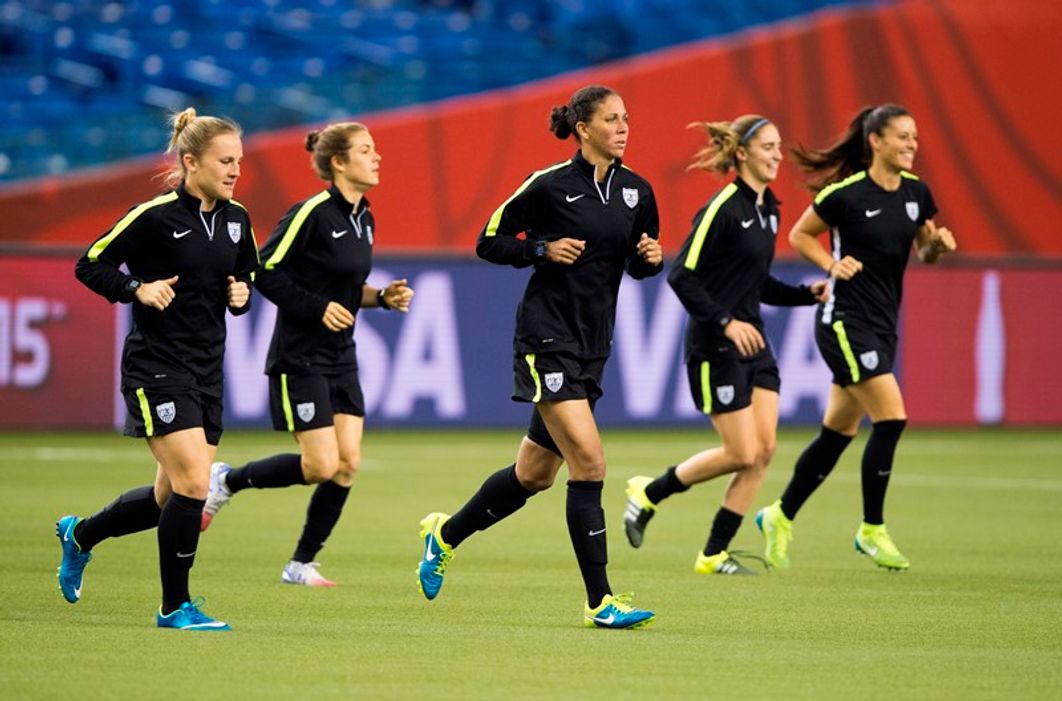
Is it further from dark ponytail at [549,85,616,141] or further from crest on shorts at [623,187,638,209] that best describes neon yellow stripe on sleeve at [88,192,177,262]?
Result: crest on shorts at [623,187,638,209]

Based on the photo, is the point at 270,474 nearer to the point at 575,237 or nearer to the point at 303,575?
the point at 303,575

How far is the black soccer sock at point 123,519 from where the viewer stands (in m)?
8.69

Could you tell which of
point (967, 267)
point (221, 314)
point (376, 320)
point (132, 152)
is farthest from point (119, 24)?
point (221, 314)

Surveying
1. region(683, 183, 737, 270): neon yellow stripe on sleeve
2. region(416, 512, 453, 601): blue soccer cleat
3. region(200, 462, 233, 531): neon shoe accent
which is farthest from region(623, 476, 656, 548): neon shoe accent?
region(200, 462, 233, 531): neon shoe accent

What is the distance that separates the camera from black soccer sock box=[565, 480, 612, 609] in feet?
27.2

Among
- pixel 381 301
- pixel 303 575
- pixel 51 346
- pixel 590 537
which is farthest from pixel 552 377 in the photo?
pixel 51 346

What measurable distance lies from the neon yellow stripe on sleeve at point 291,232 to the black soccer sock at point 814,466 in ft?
10.6

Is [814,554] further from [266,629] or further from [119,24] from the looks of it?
[119,24]

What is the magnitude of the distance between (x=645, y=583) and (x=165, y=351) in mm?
3155

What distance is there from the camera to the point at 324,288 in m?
9.94

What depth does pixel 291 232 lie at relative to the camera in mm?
9828

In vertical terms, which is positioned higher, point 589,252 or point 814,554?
point 589,252

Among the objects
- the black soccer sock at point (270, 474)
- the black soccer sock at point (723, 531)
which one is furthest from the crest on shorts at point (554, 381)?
the black soccer sock at point (723, 531)

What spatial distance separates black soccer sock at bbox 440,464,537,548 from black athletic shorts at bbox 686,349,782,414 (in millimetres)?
1959
